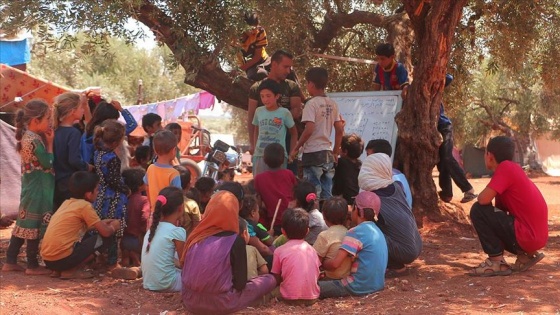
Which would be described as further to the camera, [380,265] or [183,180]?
[183,180]

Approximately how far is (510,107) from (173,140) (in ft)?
97.8

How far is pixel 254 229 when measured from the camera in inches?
261

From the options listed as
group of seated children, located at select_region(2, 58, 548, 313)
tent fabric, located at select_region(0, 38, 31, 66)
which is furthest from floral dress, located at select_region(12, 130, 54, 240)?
tent fabric, located at select_region(0, 38, 31, 66)

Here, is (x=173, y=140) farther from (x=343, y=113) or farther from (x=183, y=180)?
(x=343, y=113)

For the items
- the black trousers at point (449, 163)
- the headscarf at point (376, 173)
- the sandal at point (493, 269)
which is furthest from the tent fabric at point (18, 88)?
the sandal at point (493, 269)

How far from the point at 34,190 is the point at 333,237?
10.1ft

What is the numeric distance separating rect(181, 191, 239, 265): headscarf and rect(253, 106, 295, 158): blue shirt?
2553 millimetres

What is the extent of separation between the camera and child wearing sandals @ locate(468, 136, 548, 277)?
21.1 feet

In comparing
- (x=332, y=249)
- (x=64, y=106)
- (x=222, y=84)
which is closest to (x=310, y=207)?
(x=332, y=249)

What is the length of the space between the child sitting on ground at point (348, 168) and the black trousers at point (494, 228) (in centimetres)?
205

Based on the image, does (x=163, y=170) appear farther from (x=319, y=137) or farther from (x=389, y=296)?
(x=389, y=296)

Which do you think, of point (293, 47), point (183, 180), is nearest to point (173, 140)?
point (183, 180)

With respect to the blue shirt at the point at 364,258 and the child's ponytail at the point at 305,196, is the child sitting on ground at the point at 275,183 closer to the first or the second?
the child's ponytail at the point at 305,196

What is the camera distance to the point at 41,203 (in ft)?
24.0
